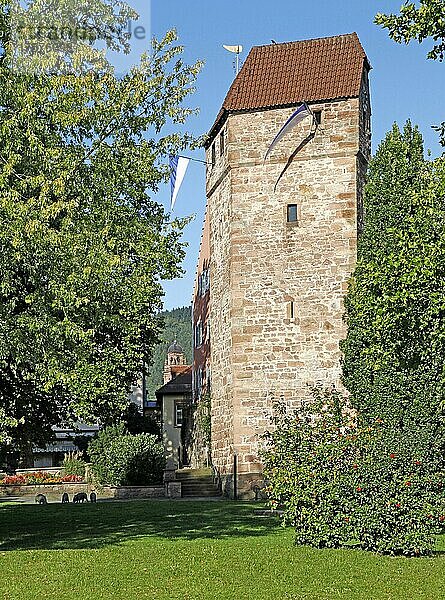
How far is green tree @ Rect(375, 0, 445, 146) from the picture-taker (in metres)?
13.4

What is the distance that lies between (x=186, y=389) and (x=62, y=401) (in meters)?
30.7

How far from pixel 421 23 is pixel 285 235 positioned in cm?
1756

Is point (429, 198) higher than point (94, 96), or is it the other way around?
point (94, 96)

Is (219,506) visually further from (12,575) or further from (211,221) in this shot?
(12,575)

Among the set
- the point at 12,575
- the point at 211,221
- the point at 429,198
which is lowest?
the point at 12,575

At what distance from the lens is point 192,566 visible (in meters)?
14.1

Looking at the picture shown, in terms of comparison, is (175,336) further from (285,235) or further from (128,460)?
(285,235)

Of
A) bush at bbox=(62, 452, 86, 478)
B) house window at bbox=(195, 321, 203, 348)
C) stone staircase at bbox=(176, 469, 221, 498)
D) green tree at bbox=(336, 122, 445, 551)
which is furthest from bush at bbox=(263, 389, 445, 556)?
house window at bbox=(195, 321, 203, 348)

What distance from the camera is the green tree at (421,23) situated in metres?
13.4

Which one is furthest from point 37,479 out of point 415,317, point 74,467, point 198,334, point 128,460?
point 415,317

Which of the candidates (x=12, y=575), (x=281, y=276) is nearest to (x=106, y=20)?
(x=12, y=575)

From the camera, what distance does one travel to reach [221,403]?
106ft

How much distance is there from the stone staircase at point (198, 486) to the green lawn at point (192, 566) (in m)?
10.7

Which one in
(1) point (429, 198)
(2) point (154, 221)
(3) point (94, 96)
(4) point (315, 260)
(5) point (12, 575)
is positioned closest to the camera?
(5) point (12, 575)
